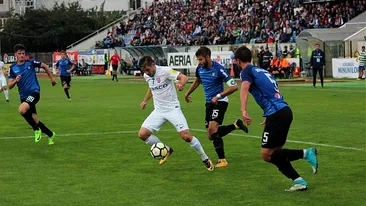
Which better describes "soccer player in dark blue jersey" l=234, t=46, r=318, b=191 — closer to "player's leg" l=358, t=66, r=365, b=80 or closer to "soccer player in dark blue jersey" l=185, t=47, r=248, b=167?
"soccer player in dark blue jersey" l=185, t=47, r=248, b=167

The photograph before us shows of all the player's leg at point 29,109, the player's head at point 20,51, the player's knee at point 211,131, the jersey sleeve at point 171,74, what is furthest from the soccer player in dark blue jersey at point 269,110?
the player's leg at point 29,109

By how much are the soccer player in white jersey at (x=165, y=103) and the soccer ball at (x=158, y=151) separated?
6.7 inches

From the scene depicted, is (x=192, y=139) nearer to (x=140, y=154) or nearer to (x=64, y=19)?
(x=140, y=154)

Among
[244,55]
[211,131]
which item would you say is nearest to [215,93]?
[211,131]

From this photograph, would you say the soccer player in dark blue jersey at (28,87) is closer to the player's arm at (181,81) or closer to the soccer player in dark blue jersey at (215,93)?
the soccer player in dark blue jersey at (215,93)

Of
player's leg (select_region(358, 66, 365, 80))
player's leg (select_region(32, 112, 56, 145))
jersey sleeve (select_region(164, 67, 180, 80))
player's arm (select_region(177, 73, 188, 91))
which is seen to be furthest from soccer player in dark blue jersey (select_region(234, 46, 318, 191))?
player's leg (select_region(358, 66, 365, 80))

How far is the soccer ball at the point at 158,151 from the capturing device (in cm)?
1281

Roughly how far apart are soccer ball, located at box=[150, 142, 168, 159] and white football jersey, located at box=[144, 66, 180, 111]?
648 millimetres

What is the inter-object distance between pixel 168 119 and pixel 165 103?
291 mm

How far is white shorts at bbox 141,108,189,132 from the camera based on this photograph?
12.7m

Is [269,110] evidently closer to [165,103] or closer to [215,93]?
[165,103]

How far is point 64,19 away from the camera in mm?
83438

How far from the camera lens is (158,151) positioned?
1283 cm

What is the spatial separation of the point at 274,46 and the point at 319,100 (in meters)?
20.8
